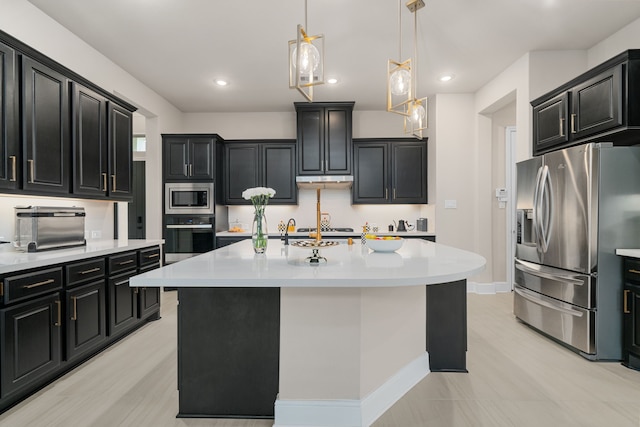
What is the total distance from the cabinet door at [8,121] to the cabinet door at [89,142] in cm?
54

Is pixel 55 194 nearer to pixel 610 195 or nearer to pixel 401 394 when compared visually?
pixel 401 394

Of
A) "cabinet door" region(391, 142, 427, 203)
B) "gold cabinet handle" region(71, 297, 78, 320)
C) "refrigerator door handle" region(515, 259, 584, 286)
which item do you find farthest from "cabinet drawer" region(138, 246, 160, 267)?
"refrigerator door handle" region(515, 259, 584, 286)

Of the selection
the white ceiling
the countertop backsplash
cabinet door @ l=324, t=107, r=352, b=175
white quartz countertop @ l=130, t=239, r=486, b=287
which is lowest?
white quartz countertop @ l=130, t=239, r=486, b=287

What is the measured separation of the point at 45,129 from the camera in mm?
2492

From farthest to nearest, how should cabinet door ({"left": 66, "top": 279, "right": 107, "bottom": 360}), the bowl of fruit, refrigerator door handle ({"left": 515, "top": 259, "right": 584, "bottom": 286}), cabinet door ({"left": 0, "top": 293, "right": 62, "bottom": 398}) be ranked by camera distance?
refrigerator door handle ({"left": 515, "top": 259, "right": 584, "bottom": 286}) → cabinet door ({"left": 66, "top": 279, "right": 107, "bottom": 360}) → the bowl of fruit → cabinet door ({"left": 0, "top": 293, "right": 62, "bottom": 398})

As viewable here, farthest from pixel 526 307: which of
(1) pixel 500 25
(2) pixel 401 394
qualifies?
(1) pixel 500 25

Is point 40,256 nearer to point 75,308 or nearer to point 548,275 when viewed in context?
point 75,308

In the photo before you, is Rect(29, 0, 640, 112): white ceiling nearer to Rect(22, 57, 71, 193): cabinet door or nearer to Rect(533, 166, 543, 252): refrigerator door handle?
Rect(22, 57, 71, 193): cabinet door

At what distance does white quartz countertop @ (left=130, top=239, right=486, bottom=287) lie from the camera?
1.43 m

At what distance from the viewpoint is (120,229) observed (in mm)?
4133

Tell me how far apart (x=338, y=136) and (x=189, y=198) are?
240 cm

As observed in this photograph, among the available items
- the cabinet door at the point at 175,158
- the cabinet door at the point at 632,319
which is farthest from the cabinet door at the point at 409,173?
the cabinet door at the point at 175,158

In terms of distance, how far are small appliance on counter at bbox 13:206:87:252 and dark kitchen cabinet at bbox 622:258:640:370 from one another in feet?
14.7

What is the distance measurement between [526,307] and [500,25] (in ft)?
8.98
